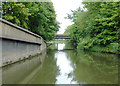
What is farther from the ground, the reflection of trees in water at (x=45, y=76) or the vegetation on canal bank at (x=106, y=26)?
the vegetation on canal bank at (x=106, y=26)

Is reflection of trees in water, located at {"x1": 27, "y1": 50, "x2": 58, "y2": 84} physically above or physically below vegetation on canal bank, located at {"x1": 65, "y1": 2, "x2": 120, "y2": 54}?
below

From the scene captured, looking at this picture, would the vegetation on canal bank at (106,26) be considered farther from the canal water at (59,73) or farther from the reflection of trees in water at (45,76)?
the reflection of trees in water at (45,76)

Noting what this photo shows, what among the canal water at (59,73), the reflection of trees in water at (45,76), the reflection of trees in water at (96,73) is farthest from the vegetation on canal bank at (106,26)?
the reflection of trees in water at (45,76)

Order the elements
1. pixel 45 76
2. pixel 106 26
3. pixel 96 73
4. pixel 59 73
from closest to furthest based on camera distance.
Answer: pixel 45 76
pixel 96 73
pixel 59 73
pixel 106 26

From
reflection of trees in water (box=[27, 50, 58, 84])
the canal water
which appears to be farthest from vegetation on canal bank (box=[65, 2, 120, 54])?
reflection of trees in water (box=[27, 50, 58, 84])

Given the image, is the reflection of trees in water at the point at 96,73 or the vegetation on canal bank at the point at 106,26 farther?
the vegetation on canal bank at the point at 106,26

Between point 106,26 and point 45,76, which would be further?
point 106,26

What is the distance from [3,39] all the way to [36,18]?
906cm

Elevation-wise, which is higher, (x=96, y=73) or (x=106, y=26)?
(x=106, y=26)

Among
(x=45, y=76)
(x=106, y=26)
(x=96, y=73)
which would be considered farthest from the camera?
(x=106, y=26)

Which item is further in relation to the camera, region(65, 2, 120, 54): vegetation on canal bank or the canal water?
region(65, 2, 120, 54): vegetation on canal bank

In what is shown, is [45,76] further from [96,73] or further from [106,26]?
[106,26]

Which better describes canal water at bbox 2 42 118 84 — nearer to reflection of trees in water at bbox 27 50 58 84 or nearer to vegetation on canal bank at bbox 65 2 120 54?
reflection of trees in water at bbox 27 50 58 84

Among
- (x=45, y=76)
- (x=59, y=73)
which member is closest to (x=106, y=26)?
(x=59, y=73)
